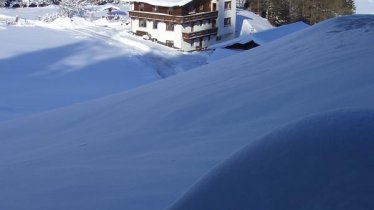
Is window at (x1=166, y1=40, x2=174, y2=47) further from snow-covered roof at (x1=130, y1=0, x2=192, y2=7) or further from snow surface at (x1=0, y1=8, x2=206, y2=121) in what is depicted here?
snow-covered roof at (x1=130, y1=0, x2=192, y2=7)

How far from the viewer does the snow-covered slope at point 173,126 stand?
148 centimetres

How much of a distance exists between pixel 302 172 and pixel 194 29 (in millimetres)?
19688

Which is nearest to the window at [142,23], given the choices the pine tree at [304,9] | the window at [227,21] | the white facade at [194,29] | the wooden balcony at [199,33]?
the white facade at [194,29]

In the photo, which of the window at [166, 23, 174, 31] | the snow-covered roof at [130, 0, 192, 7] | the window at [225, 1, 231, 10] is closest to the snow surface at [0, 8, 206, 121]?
the window at [166, 23, 174, 31]

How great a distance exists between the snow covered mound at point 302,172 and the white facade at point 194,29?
61.6ft

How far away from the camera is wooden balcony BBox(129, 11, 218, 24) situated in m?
19.4

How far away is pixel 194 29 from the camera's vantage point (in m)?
20.2

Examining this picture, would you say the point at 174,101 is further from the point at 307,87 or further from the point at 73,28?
the point at 73,28

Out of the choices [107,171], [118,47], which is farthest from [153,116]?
[118,47]

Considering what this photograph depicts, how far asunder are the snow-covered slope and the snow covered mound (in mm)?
392

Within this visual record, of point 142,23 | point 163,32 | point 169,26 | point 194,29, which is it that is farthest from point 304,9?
point 142,23

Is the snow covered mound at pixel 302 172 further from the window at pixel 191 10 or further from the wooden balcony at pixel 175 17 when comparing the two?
the window at pixel 191 10

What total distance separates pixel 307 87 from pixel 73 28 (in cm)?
2089

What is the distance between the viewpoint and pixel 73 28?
22031 millimetres
